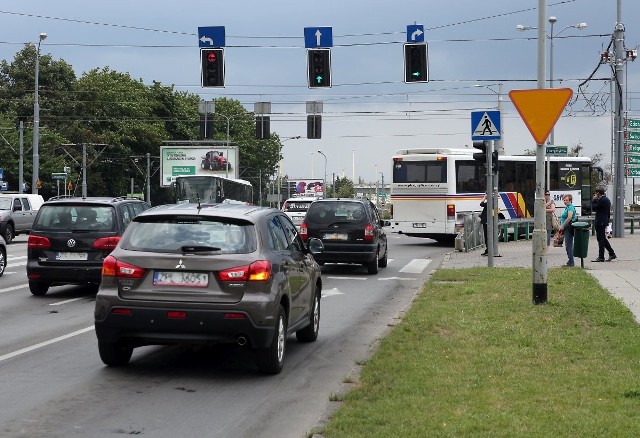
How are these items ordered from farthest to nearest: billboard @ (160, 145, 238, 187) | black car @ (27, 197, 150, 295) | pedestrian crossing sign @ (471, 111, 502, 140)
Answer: billboard @ (160, 145, 238, 187) < pedestrian crossing sign @ (471, 111, 502, 140) < black car @ (27, 197, 150, 295)

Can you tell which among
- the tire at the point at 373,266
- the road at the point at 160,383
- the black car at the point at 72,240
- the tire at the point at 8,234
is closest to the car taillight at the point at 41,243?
the black car at the point at 72,240

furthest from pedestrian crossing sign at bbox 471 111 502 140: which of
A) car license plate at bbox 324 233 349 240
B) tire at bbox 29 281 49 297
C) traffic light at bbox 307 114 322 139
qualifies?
traffic light at bbox 307 114 322 139

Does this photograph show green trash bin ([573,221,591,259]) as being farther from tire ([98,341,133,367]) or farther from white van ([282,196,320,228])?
white van ([282,196,320,228])

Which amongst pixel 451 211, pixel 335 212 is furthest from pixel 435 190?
pixel 335 212

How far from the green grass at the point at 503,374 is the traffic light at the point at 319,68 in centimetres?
1264

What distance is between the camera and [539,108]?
559 inches

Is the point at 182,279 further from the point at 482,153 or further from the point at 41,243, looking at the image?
the point at 482,153

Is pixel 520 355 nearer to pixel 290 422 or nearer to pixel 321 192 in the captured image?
pixel 290 422

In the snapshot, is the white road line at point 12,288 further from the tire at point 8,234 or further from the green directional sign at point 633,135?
the green directional sign at point 633,135

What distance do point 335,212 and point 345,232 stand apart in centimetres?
55

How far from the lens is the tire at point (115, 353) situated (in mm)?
9828

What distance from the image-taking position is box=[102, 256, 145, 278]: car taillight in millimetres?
9438

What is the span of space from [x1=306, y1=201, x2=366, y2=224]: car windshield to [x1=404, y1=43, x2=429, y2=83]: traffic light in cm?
452

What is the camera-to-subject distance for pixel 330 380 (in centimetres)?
952
